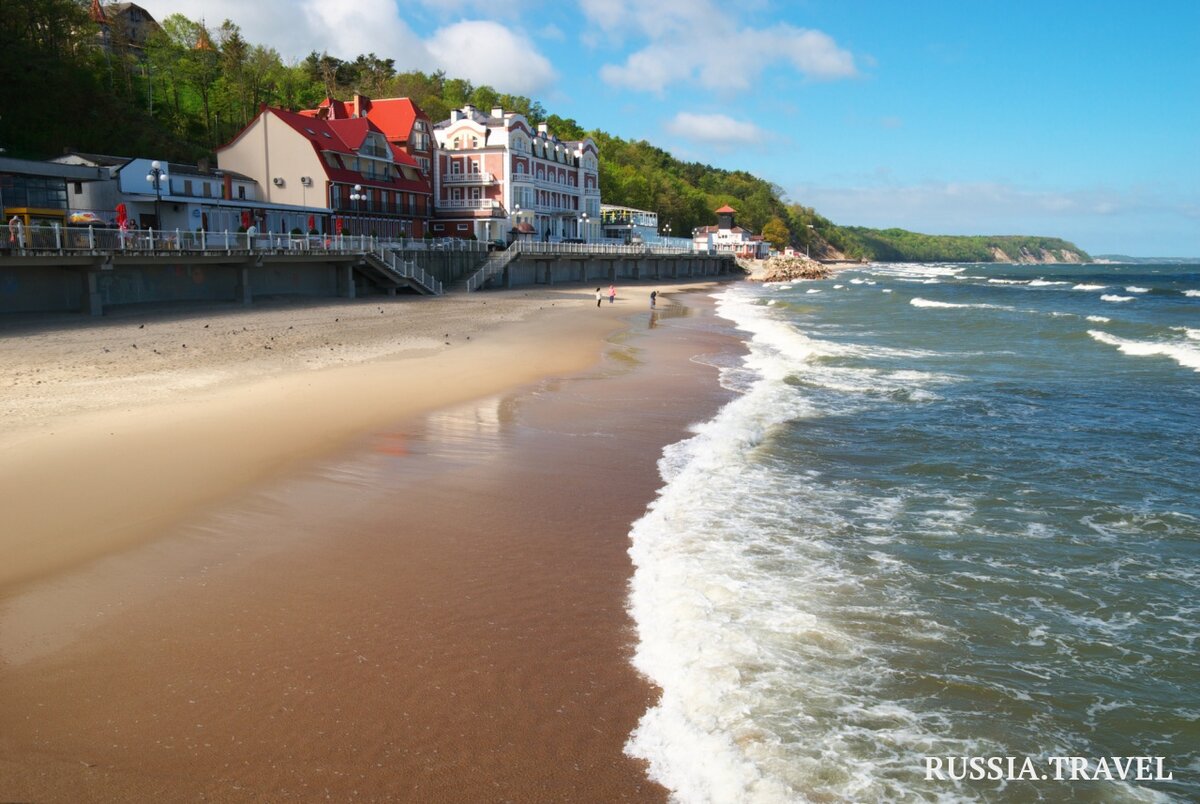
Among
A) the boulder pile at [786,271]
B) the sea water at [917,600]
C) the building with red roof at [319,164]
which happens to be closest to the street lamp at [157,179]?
the building with red roof at [319,164]

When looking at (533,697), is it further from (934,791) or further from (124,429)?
(124,429)

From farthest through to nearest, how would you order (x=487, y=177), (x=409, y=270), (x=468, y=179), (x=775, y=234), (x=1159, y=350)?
(x=775, y=234) < (x=468, y=179) < (x=487, y=177) < (x=409, y=270) < (x=1159, y=350)

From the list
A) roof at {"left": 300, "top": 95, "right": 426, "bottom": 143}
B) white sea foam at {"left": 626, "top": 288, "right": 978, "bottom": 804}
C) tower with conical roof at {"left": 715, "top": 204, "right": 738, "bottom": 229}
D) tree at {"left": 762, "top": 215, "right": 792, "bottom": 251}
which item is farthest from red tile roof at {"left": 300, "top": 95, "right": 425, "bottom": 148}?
tree at {"left": 762, "top": 215, "right": 792, "bottom": 251}

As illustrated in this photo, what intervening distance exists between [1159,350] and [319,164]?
42017mm

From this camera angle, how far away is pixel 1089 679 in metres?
6.46

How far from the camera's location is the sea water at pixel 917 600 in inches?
215

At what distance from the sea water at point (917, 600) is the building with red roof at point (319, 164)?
38.7 m

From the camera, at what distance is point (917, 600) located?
7.74m

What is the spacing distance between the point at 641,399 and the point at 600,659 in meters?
10.9

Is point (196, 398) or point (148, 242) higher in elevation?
point (148, 242)

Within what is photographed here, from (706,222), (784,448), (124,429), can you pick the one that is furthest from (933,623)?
(706,222)

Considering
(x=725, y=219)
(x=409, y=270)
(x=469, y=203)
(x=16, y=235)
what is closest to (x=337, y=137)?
(x=469, y=203)

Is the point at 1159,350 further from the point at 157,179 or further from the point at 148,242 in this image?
the point at 157,179

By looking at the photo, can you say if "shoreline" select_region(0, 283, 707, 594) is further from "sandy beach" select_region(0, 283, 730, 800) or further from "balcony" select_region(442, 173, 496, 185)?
"balcony" select_region(442, 173, 496, 185)
